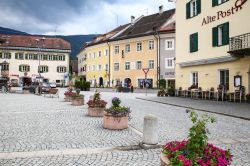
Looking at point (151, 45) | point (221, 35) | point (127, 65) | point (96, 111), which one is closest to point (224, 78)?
point (221, 35)

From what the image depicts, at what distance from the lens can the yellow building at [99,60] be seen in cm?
6346

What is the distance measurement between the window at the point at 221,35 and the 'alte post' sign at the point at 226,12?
74 cm

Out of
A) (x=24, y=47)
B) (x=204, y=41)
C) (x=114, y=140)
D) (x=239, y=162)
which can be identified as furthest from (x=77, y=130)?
(x=24, y=47)

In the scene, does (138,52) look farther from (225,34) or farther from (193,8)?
A: (225,34)

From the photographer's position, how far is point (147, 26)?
5716 centimetres

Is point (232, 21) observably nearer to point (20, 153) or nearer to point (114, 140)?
point (114, 140)

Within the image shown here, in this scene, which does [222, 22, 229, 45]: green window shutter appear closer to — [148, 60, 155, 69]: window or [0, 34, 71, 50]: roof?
[148, 60, 155, 69]: window

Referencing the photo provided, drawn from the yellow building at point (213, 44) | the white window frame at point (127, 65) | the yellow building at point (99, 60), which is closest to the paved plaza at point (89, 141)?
the yellow building at point (213, 44)

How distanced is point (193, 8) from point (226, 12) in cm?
518

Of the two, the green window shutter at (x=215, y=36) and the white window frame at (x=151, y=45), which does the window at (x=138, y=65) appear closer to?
the white window frame at (x=151, y=45)

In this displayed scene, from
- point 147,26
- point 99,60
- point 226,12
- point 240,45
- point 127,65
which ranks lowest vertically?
point 240,45

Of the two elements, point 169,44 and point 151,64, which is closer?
point 169,44

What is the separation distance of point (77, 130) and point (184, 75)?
20.4 metres

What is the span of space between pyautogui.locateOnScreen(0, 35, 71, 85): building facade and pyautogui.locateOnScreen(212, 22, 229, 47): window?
52634 millimetres
